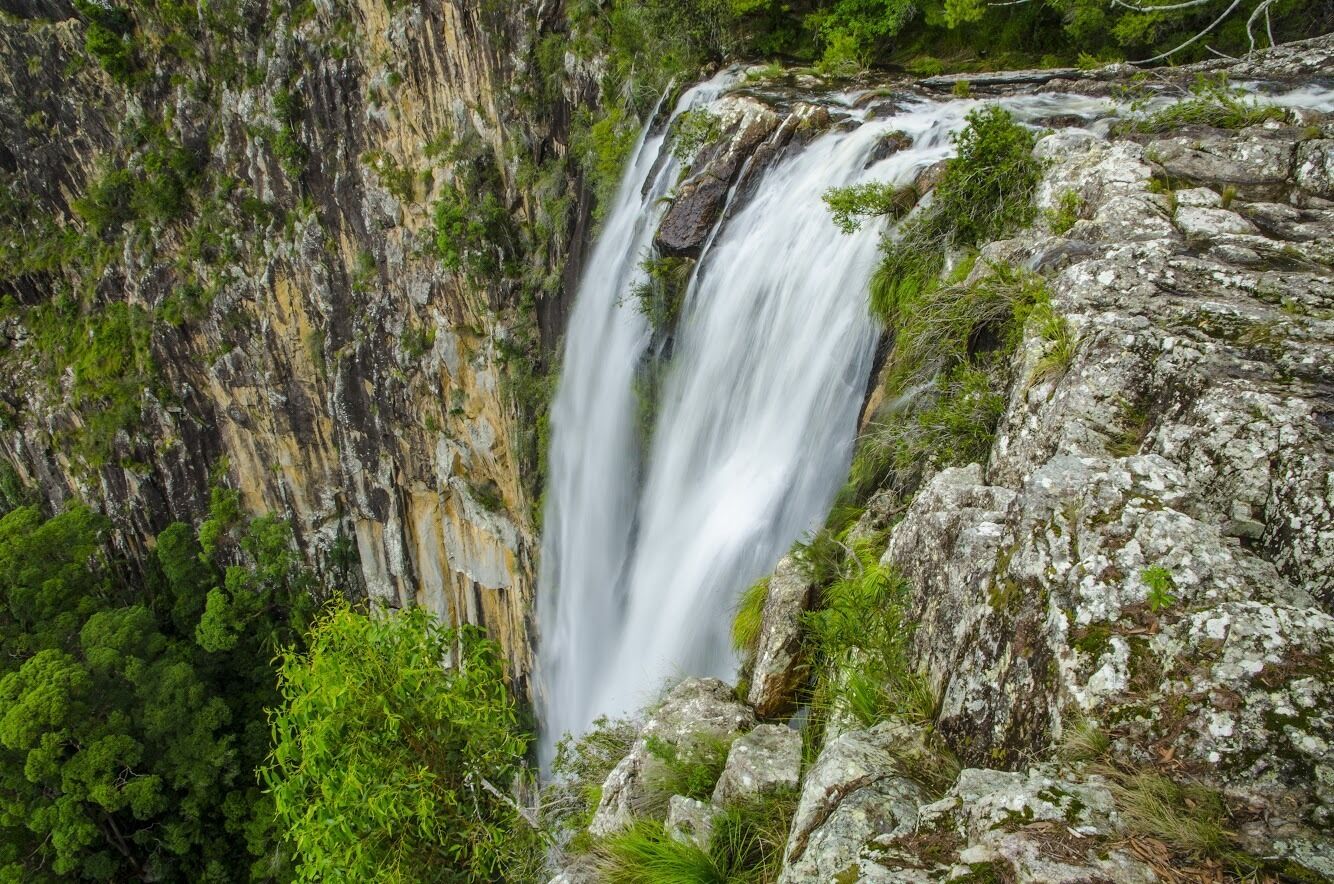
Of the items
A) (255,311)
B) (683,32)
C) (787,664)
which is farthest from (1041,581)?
(255,311)

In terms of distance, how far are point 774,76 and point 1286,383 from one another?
9.35m

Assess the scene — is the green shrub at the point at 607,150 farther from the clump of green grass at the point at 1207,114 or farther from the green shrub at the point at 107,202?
the green shrub at the point at 107,202

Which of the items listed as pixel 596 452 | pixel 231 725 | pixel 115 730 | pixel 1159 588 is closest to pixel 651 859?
pixel 1159 588

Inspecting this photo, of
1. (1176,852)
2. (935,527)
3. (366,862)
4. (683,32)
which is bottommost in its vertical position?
(366,862)

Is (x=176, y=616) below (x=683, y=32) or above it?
below

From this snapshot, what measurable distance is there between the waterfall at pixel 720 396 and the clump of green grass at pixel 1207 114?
5.26 ft

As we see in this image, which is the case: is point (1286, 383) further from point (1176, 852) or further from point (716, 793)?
point (716, 793)

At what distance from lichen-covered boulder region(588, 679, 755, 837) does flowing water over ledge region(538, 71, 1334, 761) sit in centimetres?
221

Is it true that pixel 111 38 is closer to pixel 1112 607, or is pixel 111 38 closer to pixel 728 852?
pixel 728 852

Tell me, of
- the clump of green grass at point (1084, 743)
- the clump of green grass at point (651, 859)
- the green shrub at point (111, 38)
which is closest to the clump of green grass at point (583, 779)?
the clump of green grass at point (651, 859)

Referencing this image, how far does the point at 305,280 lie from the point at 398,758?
59.3 feet

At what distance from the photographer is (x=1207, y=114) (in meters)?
5.85

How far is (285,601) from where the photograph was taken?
22.8m

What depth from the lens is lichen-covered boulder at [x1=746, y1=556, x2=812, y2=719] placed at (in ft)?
15.1
